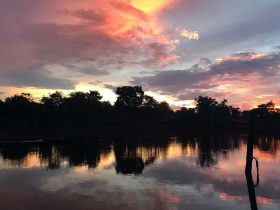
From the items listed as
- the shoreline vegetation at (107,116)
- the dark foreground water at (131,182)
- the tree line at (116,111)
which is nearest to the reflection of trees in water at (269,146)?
the dark foreground water at (131,182)

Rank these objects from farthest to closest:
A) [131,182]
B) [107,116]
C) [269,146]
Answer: [107,116]
[269,146]
[131,182]

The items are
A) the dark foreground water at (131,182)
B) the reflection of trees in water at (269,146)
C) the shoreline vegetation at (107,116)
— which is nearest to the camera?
the dark foreground water at (131,182)

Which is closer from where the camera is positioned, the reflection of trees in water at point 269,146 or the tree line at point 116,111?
the reflection of trees in water at point 269,146

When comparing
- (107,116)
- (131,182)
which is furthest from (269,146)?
(107,116)

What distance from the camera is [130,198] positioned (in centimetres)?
2638

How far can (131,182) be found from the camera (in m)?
32.9

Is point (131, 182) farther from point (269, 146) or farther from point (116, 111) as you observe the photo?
point (116, 111)

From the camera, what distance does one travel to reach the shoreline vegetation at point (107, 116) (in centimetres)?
11219

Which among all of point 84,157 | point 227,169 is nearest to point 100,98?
point 84,157

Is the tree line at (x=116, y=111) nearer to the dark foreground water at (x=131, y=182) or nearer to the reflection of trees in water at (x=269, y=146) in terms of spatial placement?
the reflection of trees in water at (x=269, y=146)

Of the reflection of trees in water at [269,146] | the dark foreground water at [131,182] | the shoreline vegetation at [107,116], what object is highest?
the shoreline vegetation at [107,116]

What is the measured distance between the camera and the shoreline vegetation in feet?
368

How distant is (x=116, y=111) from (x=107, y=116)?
7701 mm

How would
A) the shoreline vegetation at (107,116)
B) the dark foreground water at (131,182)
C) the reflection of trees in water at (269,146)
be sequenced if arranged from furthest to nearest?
1. the shoreline vegetation at (107,116)
2. the reflection of trees in water at (269,146)
3. the dark foreground water at (131,182)
